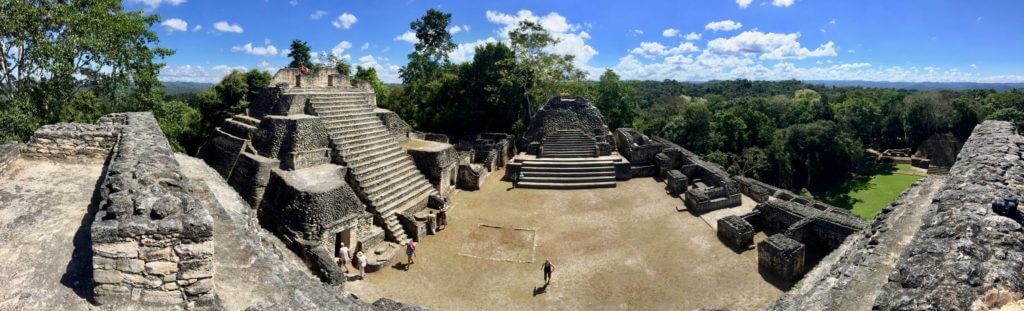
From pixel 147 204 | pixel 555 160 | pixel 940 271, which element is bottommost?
pixel 555 160

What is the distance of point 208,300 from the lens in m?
3.98

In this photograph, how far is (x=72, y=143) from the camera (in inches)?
335

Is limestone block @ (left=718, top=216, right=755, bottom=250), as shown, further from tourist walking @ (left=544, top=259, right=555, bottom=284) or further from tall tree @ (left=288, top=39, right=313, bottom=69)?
tall tree @ (left=288, top=39, right=313, bottom=69)

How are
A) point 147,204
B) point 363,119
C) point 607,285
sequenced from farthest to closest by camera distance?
1. point 363,119
2. point 607,285
3. point 147,204

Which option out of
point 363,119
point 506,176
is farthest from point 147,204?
point 506,176

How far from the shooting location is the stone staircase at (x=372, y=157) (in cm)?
1377

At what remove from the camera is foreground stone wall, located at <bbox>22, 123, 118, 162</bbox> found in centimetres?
822

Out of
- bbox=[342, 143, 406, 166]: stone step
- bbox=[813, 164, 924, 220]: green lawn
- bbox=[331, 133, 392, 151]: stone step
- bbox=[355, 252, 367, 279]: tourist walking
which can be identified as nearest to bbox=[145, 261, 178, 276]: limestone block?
bbox=[355, 252, 367, 279]: tourist walking

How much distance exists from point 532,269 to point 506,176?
26.4ft

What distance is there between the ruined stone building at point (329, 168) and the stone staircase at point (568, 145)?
5310 millimetres

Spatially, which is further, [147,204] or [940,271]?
[147,204]

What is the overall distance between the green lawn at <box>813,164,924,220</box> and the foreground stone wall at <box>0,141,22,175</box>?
3219 centimetres

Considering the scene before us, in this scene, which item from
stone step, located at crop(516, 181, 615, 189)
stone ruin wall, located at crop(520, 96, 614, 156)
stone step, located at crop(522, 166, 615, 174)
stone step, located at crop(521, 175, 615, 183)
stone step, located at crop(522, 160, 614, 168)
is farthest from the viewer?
stone ruin wall, located at crop(520, 96, 614, 156)

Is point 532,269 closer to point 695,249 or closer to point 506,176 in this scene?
point 695,249
